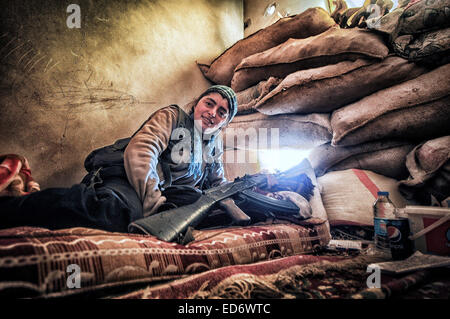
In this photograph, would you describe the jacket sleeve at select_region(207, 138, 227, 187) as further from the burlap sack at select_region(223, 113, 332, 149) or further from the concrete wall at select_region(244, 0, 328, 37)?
the concrete wall at select_region(244, 0, 328, 37)

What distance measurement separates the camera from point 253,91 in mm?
1564

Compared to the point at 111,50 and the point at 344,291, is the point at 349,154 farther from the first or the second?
the point at 111,50

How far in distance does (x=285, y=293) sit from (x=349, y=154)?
1.19 metres

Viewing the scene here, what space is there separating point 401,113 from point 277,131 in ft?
2.35

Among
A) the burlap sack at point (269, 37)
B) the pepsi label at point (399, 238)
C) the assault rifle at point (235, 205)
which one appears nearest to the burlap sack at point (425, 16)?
the burlap sack at point (269, 37)

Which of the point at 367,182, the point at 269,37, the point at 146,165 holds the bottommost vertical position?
the point at 367,182

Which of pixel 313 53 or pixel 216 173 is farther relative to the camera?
pixel 216 173

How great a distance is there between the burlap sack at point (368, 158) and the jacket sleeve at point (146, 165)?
1138 mm

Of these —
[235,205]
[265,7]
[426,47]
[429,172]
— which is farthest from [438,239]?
[265,7]

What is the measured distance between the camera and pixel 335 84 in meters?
1.18

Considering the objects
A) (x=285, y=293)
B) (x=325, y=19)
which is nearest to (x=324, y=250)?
(x=285, y=293)

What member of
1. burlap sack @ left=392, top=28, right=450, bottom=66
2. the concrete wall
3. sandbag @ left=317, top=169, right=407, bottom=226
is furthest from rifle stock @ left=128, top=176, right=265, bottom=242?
the concrete wall

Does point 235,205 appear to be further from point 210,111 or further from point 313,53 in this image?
point 313,53
